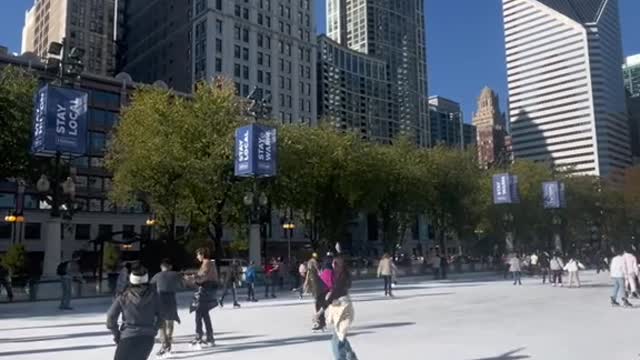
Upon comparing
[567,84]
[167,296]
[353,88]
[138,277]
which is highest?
[567,84]

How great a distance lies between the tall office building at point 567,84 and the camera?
140500 millimetres

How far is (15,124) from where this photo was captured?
33656 millimetres

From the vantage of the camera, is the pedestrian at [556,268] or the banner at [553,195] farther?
the banner at [553,195]

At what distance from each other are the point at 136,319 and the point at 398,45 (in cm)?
16489

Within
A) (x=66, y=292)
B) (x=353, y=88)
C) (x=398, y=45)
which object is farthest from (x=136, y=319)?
(x=398, y=45)

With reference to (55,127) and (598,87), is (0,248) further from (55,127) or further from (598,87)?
(598,87)

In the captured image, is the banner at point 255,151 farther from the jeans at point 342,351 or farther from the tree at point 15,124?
the jeans at point 342,351

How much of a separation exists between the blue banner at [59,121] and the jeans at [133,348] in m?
19.8

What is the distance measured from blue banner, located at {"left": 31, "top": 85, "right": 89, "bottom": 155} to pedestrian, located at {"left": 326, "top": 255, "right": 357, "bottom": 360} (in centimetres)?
1754

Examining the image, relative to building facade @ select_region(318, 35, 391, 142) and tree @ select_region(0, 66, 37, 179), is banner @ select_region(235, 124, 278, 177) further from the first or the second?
building facade @ select_region(318, 35, 391, 142)

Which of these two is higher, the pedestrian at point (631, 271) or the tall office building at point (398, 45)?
the tall office building at point (398, 45)

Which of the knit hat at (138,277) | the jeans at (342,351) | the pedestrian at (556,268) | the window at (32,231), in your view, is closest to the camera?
the knit hat at (138,277)

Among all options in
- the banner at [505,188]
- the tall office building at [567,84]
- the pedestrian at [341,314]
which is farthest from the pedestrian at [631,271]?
the tall office building at [567,84]

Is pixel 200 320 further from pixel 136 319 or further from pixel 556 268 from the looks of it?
pixel 556 268
